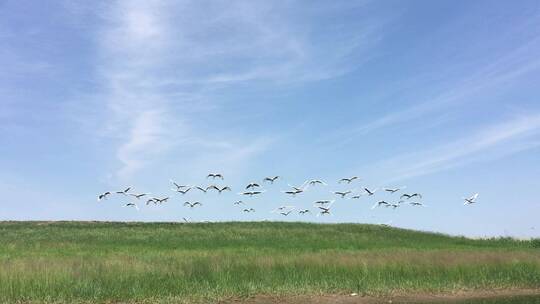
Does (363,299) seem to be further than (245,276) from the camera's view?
No

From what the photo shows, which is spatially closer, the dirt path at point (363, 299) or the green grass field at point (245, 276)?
the green grass field at point (245, 276)

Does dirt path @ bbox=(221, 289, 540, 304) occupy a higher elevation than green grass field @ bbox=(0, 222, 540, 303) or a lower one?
lower

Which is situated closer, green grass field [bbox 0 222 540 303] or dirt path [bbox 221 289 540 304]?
green grass field [bbox 0 222 540 303]

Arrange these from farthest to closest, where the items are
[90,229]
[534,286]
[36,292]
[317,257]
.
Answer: [90,229], [317,257], [534,286], [36,292]

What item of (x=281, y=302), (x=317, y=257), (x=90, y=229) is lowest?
(x=281, y=302)

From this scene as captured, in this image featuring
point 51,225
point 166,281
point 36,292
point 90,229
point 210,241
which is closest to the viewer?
point 36,292

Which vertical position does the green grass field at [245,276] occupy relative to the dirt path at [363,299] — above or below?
above

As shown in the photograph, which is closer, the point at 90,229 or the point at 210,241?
the point at 210,241

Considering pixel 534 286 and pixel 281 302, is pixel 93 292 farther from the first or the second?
pixel 534 286

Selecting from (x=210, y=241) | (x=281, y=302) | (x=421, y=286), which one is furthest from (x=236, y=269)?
(x=210, y=241)

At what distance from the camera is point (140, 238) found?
58.7m

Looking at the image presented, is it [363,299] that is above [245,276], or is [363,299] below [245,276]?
below

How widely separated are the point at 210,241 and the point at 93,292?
37238 mm

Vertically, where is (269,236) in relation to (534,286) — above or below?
above
